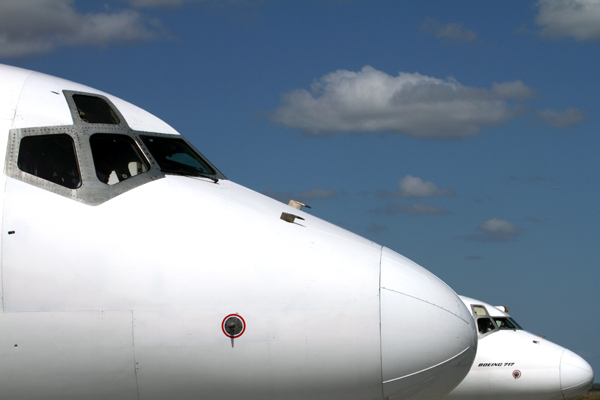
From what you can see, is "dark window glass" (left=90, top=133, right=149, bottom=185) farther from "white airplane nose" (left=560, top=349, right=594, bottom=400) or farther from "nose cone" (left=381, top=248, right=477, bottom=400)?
"white airplane nose" (left=560, top=349, right=594, bottom=400)

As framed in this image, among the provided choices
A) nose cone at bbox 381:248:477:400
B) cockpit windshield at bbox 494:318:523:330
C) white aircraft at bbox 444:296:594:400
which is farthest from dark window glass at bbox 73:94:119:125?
cockpit windshield at bbox 494:318:523:330

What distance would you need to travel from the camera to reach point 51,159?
6906 millimetres

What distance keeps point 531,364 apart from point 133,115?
14801 millimetres

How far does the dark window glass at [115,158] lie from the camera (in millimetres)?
7023

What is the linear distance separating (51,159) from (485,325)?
15.5 m

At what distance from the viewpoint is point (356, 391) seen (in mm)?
6840

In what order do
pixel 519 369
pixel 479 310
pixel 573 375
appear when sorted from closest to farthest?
pixel 519 369, pixel 573 375, pixel 479 310

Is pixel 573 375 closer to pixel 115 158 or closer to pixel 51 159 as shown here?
pixel 115 158

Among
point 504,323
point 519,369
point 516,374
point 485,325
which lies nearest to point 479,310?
point 485,325

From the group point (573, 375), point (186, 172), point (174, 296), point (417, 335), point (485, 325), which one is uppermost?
point (186, 172)

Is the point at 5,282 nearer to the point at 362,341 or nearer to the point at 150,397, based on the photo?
the point at 150,397

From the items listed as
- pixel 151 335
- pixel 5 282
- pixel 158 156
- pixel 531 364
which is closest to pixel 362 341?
pixel 151 335

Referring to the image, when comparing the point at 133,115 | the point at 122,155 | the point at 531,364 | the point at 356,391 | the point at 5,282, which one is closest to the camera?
the point at 5,282

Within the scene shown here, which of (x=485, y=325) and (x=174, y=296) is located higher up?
(x=174, y=296)
